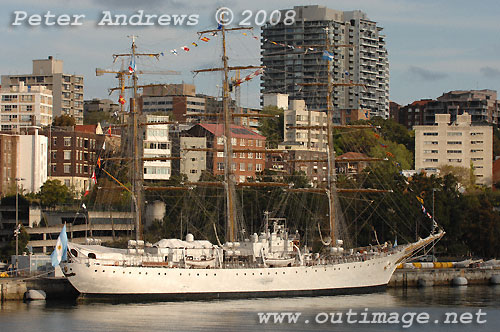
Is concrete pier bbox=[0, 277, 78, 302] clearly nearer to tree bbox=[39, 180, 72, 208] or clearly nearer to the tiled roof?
tree bbox=[39, 180, 72, 208]

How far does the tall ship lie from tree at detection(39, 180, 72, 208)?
122ft

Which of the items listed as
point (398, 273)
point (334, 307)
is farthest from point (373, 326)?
point (398, 273)

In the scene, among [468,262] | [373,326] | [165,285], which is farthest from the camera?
[468,262]

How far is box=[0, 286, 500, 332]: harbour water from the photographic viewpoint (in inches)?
2704

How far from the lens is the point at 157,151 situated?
150625 millimetres

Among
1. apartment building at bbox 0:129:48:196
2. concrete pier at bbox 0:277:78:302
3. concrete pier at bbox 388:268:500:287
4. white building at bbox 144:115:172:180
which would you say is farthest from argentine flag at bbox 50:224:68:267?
apartment building at bbox 0:129:48:196

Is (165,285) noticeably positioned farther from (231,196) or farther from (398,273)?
(398,273)

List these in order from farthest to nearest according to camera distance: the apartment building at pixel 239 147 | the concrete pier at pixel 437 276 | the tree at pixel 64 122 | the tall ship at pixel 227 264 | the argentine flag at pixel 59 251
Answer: the tree at pixel 64 122, the apartment building at pixel 239 147, the concrete pier at pixel 437 276, the tall ship at pixel 227 264, the argentine flag at pixel 59 251

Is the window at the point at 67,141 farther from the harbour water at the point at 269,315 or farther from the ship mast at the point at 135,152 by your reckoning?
the harbour water at the point at 269,315

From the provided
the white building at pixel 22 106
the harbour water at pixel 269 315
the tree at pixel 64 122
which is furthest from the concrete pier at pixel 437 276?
the white building at pixel 22 106

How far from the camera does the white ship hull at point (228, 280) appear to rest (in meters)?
85.0

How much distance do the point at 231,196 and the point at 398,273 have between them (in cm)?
1905

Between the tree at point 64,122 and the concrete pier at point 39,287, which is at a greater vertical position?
the tree at point 64,122

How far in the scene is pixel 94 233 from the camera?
123 meters
